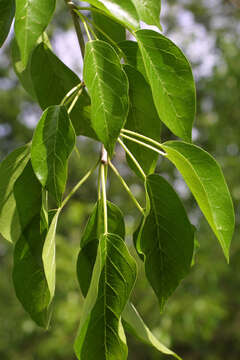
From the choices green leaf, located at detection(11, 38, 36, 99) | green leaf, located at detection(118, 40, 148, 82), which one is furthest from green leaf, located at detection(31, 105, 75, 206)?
green leaf, located at detection(11, 38, 36, 99)

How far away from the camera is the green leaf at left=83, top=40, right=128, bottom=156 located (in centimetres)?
39

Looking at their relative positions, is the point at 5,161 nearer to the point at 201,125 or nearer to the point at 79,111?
the point at 79,111

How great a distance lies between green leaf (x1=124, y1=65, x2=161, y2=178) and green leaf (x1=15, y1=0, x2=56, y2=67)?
0.32 feet

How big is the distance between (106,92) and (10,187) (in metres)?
0.14

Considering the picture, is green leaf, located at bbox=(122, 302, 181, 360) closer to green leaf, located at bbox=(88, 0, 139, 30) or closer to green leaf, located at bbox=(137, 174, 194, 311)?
green leaf, located at bbox=(137, 174, 194, 311)

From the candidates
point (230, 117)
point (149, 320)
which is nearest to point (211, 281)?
point (149, 320)

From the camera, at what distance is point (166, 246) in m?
0.46

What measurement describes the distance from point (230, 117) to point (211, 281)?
1631mm

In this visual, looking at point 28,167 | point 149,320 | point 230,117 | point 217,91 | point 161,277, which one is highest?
point 28,167

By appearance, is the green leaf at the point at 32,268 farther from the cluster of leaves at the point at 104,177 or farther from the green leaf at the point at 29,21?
the green leaf at the point at 29,21

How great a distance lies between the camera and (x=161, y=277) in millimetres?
457

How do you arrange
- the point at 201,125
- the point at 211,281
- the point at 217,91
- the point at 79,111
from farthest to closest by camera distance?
the point at 201,125
the point at 217,91
the point at 211,281
the point at 79,111

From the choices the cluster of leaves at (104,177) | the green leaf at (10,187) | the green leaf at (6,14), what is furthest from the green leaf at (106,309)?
the green leaf at (6,14)

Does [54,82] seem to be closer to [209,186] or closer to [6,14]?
[6,14]
